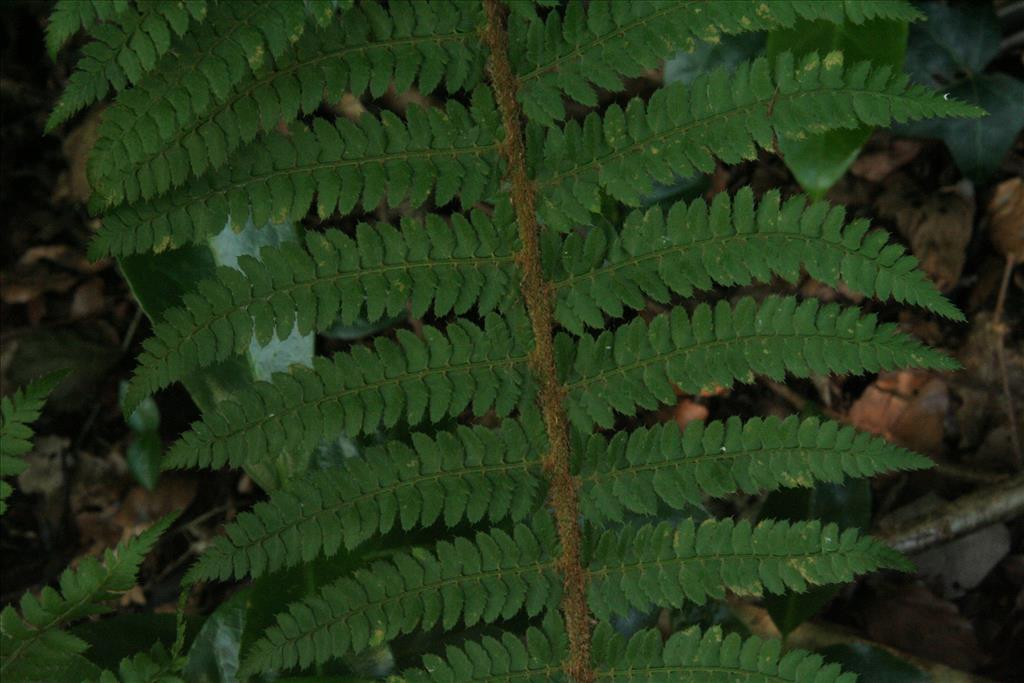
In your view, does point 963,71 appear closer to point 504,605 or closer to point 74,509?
point 504,605

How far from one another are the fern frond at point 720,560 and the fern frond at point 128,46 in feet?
3.86

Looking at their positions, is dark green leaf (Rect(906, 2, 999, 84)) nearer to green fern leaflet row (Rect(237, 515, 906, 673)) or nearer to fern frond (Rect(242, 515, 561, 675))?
green fern leaflet row (Rect(237, 515, 906, 673))

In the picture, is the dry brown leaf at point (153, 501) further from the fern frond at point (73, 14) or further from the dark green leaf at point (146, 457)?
the fern frond at point (73, 14)

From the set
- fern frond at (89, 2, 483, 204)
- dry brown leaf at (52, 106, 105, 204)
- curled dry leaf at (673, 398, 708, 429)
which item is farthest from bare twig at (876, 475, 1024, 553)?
dry brown leaf at (52, 106, 105, 204)

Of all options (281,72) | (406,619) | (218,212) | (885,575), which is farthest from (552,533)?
(885,575)

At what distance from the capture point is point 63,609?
1.75 m

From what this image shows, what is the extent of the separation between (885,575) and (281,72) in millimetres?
2140

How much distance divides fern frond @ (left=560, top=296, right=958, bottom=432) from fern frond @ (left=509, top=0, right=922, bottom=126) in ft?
1.47

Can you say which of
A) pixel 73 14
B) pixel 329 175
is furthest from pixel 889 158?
pixel 73 14

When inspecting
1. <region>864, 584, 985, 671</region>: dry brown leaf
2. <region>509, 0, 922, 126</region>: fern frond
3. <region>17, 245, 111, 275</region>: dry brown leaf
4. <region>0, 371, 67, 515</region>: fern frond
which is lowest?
<region>0, 371, 67, 515</region>: fern frond

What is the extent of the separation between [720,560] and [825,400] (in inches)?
51.0

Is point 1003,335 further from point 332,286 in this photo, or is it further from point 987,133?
point 332,286

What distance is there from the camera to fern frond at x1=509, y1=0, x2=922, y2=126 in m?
1.65

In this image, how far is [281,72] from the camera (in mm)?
1611
